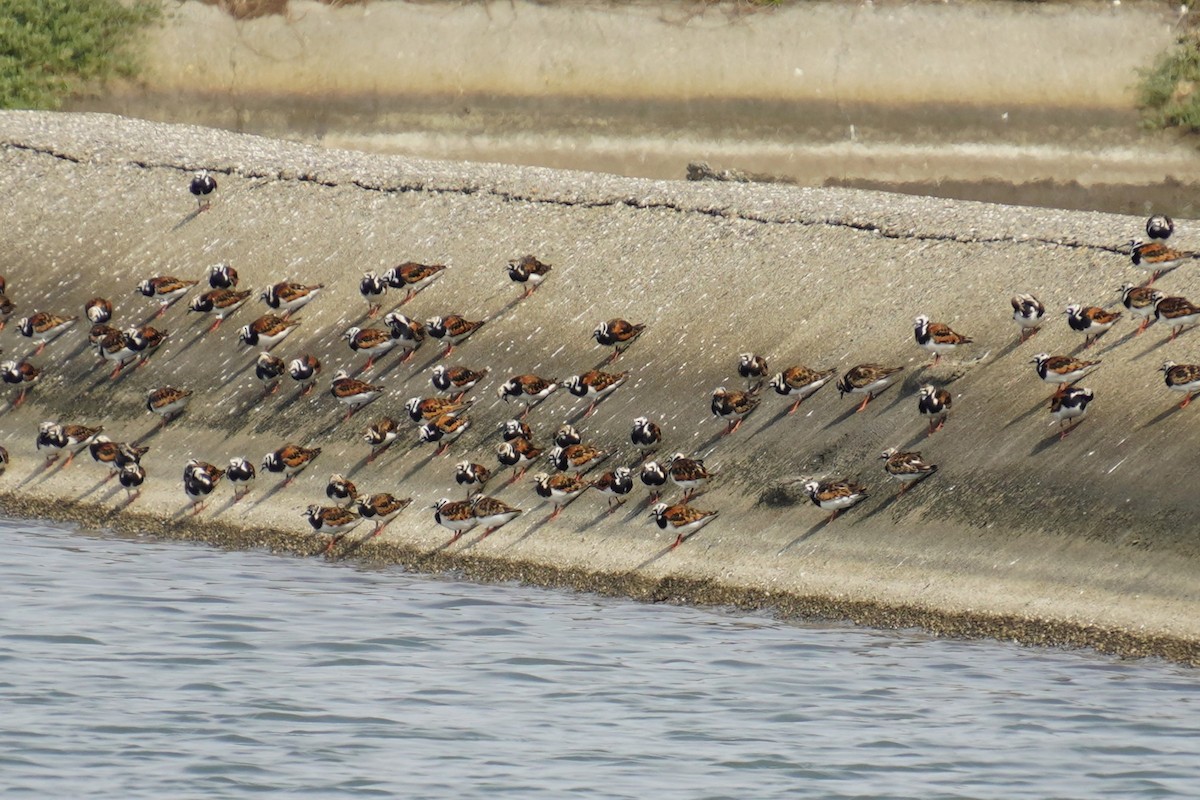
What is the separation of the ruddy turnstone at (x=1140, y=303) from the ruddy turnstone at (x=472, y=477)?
7311 millimetres

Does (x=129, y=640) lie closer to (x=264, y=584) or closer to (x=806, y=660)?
(x=264, y=584)

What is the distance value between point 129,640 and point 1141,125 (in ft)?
69.0

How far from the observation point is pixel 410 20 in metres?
36.4

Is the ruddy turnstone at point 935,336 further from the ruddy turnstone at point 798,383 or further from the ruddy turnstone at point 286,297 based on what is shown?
the ruddy turnstone at point 286,297

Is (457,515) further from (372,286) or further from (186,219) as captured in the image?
(186,219)

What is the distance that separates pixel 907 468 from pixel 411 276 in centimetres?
821

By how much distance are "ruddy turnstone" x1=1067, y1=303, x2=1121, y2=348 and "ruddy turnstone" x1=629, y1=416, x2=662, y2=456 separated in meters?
4.69

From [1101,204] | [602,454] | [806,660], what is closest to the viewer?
[806,660]

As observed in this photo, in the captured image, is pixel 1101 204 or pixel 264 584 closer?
pixel 264 584

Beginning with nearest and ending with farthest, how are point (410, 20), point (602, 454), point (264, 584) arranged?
A: 1. point (264, 584)
2. point (602, 454)
3. point (410, 20)

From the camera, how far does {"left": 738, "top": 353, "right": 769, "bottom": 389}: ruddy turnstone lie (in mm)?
22953

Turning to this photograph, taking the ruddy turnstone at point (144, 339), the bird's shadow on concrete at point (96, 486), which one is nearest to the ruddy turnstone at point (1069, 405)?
the bird's shadow on concrete at point (96, 486)

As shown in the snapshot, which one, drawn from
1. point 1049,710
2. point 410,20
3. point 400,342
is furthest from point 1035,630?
point 410,20

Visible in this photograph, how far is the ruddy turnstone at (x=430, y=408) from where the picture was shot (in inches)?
936
